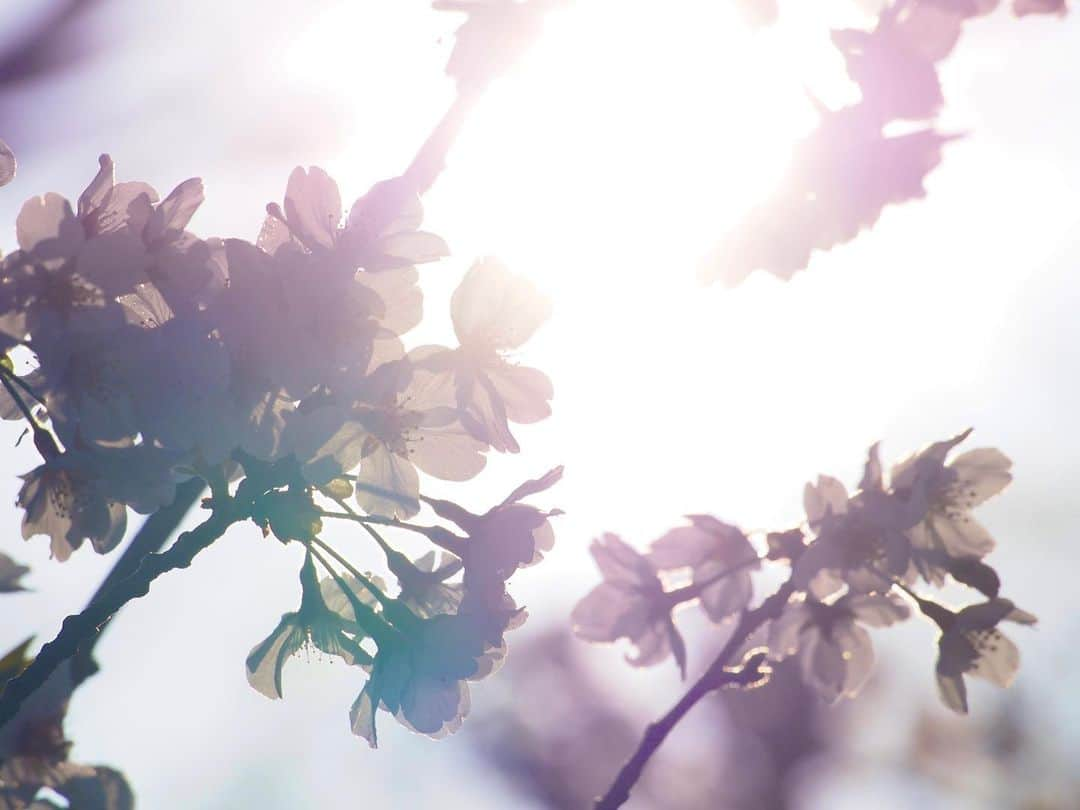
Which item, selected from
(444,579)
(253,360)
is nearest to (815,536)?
(444,579)

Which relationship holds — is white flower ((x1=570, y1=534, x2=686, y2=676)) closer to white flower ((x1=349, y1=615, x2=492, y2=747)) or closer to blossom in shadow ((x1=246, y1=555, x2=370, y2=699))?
white flower ((x1=349, y1=615, x2=492, y2=747))

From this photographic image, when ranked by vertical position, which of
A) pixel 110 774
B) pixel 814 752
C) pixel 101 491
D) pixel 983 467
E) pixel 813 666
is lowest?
pixel 814 752

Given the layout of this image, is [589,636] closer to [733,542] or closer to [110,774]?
[733,542]

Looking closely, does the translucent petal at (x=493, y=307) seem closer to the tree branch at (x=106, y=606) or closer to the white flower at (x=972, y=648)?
the tree branch at (x=106, y=606)

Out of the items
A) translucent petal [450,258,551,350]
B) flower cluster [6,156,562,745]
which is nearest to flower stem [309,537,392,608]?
flower cluster [6,156,562,745]

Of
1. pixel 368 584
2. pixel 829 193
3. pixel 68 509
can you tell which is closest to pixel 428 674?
pixel 368 584

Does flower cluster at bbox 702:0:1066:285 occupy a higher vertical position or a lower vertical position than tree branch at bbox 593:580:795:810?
higher
